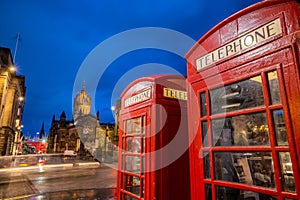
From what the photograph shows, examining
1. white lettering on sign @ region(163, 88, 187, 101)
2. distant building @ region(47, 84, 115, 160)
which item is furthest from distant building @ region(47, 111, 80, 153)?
white lettering on sign @ region(163, 88, 187, 101)

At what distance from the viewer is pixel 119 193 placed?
4.05 metres

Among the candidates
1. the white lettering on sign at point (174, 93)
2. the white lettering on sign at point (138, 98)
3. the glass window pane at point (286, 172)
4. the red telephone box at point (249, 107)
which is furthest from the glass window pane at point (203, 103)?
the white lettering on sign at point (138, 98)

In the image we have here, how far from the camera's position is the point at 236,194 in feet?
6.49

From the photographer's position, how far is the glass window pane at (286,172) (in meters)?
1.56

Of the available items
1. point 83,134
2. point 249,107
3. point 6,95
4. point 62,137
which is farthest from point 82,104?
point 249,107

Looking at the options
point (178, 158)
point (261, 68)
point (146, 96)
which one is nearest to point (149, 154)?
point (178, 158)

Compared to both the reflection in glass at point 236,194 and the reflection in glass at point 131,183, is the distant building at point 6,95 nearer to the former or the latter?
the reflection in glass at point 131,183

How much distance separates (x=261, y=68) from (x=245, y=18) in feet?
2.12

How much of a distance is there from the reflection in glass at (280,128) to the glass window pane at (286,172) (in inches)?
4.0

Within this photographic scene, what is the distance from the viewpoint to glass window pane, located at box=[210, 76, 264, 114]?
1887 mm

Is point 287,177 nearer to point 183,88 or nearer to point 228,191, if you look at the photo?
point 228,191

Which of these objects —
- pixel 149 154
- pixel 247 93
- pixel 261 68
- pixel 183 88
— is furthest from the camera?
pixel 183 88

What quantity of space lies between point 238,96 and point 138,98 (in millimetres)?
2245

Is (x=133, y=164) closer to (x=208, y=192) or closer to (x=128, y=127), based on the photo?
(x=128, y=127)
